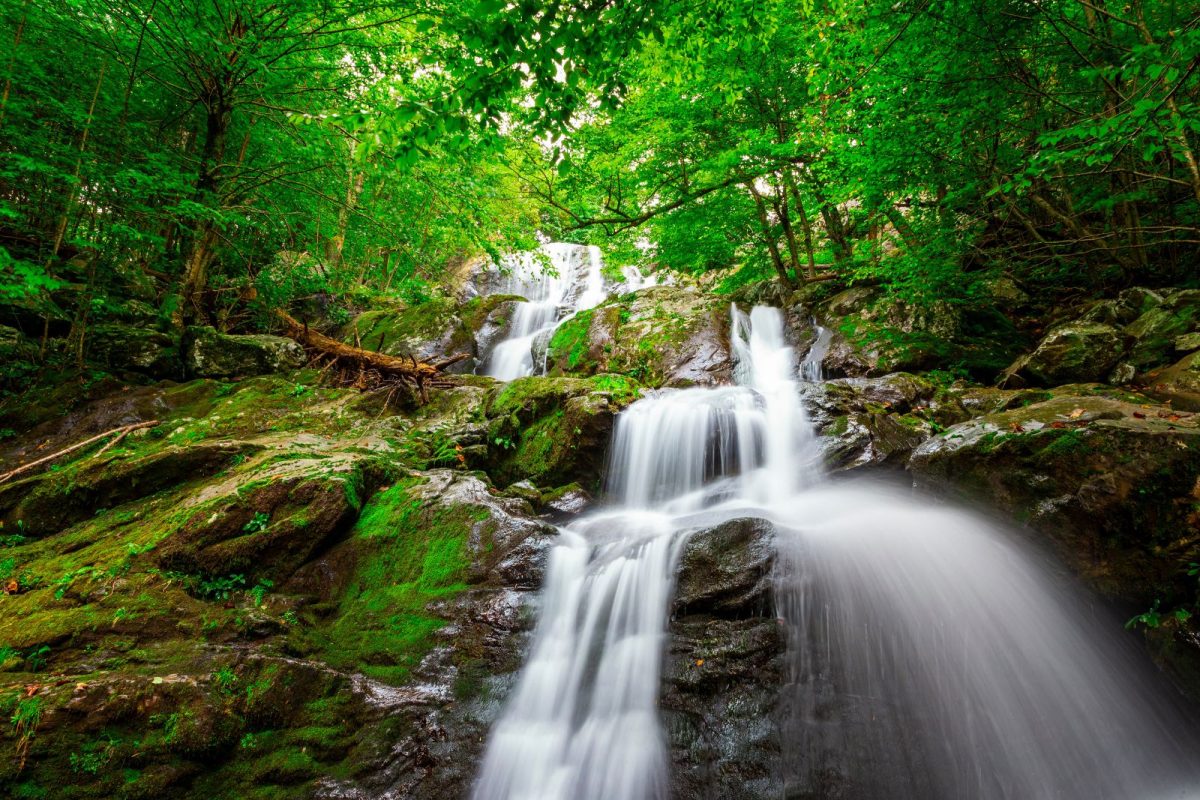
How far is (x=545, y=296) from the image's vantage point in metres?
19.9

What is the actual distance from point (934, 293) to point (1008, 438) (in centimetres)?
416

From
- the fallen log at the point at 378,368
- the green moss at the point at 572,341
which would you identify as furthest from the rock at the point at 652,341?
the fallen log at the point at 378,368

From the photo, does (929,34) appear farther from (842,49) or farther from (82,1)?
(82,1)

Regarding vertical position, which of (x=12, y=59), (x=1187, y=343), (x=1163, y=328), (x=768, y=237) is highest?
(x=768, y=237)

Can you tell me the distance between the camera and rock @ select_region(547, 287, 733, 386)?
9180mm

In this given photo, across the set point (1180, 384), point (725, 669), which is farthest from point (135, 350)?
point (1180, 384)

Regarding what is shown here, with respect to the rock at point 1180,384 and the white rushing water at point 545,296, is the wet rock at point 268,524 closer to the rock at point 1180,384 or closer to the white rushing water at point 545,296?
the white rushing water at point 545,296

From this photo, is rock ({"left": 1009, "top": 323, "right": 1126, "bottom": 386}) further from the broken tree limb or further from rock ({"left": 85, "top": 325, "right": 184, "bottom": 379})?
rock ({"left": 85, "top": 325, "right": 184, "bottom": 379})

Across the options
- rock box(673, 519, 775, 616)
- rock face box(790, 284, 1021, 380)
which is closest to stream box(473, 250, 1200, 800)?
rock box(673, 519, 775, 616)

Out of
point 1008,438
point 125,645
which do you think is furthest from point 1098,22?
point 125,645

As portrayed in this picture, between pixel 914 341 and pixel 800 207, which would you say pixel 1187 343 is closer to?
pixel 914 341

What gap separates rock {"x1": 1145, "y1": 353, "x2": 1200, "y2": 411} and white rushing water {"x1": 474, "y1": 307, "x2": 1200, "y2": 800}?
2.65m

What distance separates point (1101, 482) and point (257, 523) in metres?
6.38

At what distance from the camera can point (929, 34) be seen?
4777 mm
